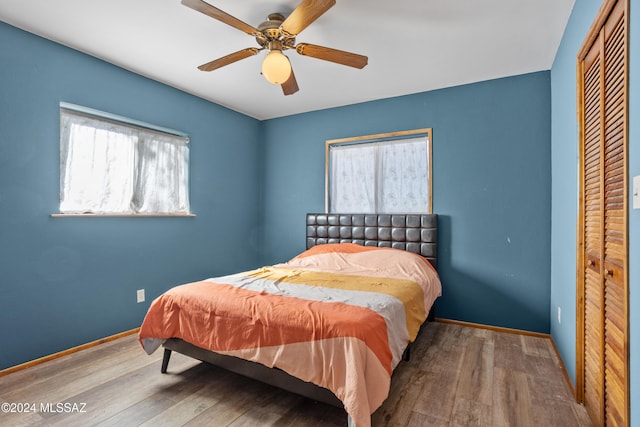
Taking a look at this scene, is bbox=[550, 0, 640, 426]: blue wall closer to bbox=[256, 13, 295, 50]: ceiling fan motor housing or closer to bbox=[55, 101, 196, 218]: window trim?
bbox=[256, 13, 295, 50]: ceiling fan motor housing

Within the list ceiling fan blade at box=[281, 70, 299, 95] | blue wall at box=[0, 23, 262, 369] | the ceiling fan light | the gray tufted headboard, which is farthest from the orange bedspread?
ceiling fan blade at box=[281, 70, 299, 95]

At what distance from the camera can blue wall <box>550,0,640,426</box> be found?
1222mm

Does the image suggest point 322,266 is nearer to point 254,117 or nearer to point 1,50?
point 254,117

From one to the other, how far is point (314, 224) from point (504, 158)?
2.28 metres

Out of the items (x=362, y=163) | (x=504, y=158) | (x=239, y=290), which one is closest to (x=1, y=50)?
(x=239, y=290)

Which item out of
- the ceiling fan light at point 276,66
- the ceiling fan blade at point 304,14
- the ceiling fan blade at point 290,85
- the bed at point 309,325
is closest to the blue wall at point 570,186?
the bed at point 309,325

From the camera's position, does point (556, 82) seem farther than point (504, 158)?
No

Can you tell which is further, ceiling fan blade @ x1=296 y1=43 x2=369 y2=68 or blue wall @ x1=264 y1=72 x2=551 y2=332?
blue wall @ x1=264 y1=72 x2=551 y2=332

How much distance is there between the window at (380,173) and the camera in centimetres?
374

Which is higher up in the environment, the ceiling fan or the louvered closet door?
the ceiling fan

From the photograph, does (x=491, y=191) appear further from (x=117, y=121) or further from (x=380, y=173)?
(x=117, y=121)

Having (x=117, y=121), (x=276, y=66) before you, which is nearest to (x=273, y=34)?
(x=276, y=66)

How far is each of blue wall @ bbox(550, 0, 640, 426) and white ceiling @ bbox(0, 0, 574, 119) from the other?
12.4 inches

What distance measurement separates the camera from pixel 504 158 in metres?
3.32
